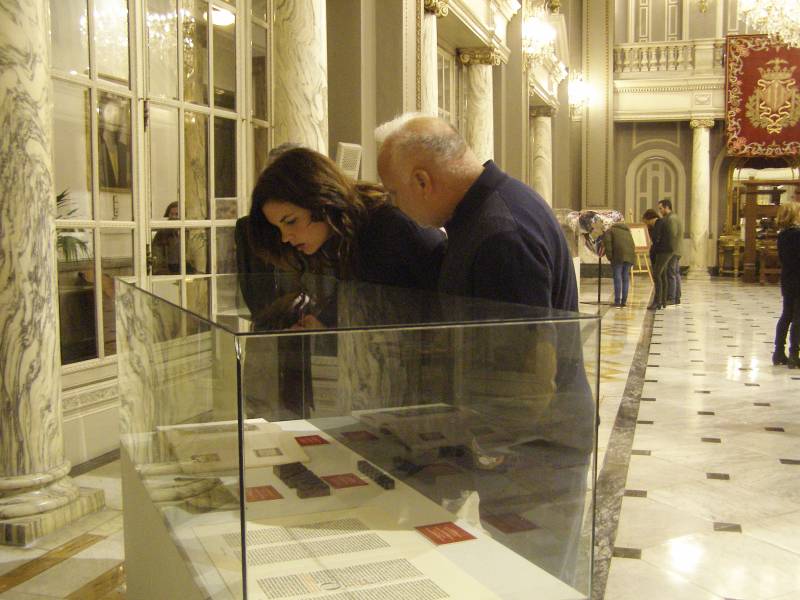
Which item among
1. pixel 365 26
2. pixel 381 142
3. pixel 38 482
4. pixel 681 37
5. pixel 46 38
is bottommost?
pixel 38 482

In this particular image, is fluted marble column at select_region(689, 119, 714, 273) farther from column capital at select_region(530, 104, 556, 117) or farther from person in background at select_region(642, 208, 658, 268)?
person in background at select_region(642, 208, 658, 268)

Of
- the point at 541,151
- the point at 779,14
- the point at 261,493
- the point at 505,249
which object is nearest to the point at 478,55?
the point at 779,14

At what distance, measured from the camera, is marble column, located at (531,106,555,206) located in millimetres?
18656

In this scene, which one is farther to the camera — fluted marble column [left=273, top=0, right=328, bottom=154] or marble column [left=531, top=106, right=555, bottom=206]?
marble column [left=531, top=106, right=555, bottom=206]

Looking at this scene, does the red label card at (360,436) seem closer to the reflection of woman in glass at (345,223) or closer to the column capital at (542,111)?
the reflection of woman in glass at (345,223)

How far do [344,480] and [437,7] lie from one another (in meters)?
8.52

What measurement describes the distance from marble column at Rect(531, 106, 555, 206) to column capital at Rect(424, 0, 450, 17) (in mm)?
9262

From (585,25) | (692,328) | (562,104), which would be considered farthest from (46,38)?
(585,25)

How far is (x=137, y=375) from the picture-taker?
2.28 metres

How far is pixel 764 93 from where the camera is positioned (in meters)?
21.8

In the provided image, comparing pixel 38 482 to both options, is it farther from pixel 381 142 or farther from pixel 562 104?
pixel 562 104

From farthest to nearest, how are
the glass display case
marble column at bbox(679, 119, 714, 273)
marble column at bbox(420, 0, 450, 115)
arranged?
marble column at bbox(679, 119, 714, 273), marble column at bbox(420, 0, 450, 115), the glass display case

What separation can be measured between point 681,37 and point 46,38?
2192 centimetres

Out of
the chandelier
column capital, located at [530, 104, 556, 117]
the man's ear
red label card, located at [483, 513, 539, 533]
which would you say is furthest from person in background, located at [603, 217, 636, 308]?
red label card, located at [483, 513, 539, 533]
